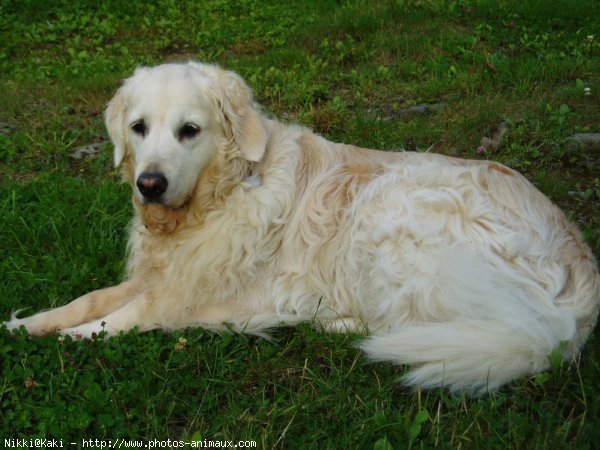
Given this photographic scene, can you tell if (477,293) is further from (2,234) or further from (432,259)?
(2,234)

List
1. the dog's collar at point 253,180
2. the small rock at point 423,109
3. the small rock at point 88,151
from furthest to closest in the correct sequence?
the small rock at point 423,109, the small rock at point 88,151, the dog's collar at point 253,180

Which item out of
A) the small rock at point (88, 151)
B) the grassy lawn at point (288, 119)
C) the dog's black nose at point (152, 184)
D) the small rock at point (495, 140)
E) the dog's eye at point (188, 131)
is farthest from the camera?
the small rock at point (88, 151)

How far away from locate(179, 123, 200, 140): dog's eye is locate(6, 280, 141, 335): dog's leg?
91cm

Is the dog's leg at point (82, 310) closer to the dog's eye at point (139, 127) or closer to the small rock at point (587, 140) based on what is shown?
the dog's eye at point (139, 127)

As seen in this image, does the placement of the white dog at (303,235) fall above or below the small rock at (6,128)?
above

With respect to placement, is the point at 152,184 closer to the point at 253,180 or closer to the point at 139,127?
the point at 139,127

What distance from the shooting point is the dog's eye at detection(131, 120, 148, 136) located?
3158 millimetres

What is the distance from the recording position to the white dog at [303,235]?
2977mm

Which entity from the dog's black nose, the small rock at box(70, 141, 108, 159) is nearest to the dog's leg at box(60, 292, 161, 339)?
the dog's black nose

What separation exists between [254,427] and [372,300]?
991 millimetres

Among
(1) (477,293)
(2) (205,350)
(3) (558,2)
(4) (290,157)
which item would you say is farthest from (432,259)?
(3) (558,2)

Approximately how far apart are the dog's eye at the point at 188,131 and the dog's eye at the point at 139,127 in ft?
0.62

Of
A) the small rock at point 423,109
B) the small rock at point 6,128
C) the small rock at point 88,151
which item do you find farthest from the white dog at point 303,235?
the small rock at point 6,128

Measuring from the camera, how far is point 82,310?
3.34 metres
